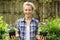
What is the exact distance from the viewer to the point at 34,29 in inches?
214

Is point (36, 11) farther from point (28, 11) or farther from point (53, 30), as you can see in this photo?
point (28, 11)

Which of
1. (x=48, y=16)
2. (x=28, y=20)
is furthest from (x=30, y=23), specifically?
(x=48, y=16)

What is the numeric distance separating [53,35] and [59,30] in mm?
226

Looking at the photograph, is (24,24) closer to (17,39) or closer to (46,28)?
(17,39)

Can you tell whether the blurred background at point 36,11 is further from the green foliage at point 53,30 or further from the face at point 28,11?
the face at point 28,11

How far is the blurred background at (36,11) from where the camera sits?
1086 centimetres

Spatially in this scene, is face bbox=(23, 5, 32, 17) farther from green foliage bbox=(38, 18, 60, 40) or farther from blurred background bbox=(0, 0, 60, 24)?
blurred background bbox=(0, 0, 60, 24)

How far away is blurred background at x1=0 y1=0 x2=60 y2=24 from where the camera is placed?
10.9 m

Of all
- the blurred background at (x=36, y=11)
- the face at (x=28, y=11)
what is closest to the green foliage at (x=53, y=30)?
the face at (x=28, y=11)

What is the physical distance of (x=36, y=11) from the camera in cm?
1087

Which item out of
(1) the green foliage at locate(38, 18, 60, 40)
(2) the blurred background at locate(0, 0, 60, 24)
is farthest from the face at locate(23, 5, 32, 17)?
(2) the blurred background at locate(0, 0, 60, 24)

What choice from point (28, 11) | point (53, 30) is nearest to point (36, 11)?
point (53, 30)

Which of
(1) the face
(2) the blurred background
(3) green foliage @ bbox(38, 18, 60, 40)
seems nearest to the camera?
(1) the face

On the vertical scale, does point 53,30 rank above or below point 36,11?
below
